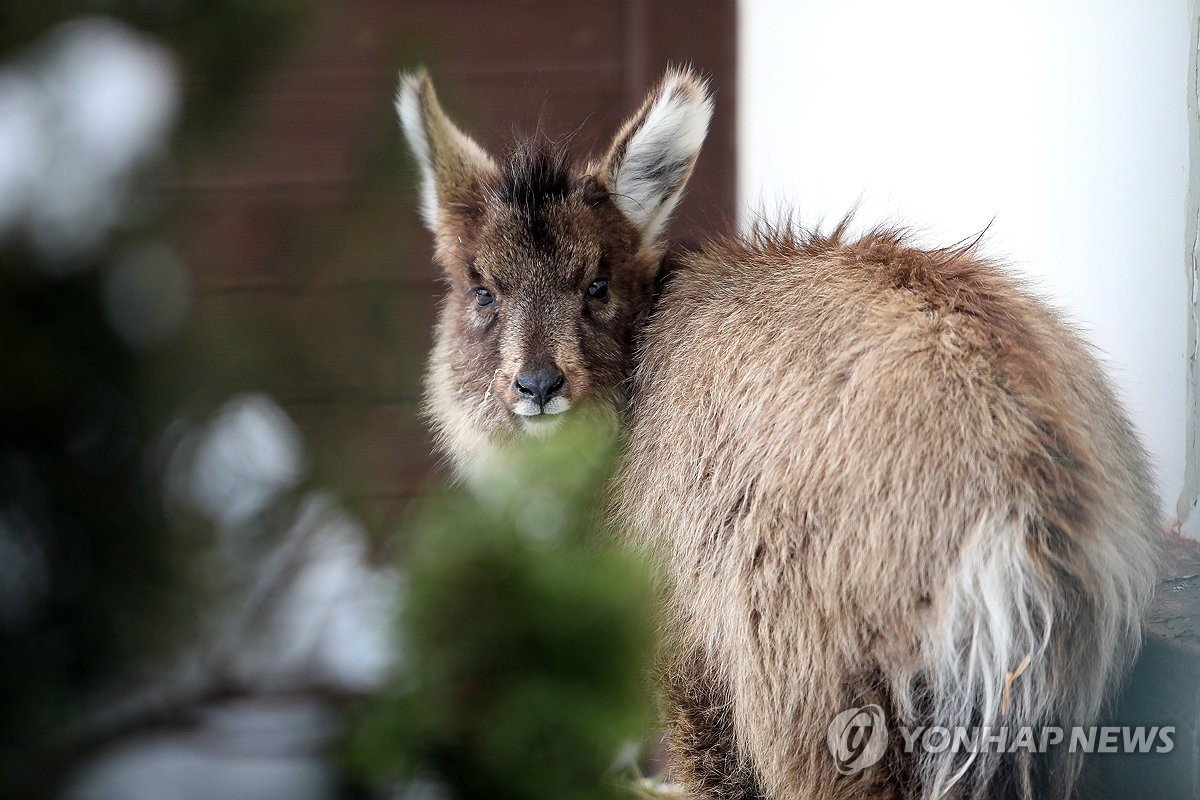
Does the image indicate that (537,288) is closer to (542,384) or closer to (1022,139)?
(542,384)

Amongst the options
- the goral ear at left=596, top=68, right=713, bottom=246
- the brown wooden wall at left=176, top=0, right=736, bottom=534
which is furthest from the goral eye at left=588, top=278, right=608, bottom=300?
the brown wooden wall at left=176, top=0, right=736, bottom=534

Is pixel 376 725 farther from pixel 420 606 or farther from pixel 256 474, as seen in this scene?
pixel 256 474

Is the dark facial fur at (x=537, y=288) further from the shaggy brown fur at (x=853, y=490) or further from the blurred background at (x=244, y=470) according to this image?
the blurred background at (x=244, y=470)

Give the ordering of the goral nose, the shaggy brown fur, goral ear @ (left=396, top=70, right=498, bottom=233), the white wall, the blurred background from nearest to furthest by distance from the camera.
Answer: the blurred background → the shaggy brown fur → the white wall → the goral nose → goral ear @ (left=396, top=70, right=498, bottom=233)

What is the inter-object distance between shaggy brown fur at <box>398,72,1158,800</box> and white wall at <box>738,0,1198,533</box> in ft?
1.37

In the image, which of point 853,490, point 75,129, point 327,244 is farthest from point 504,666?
point 853,490

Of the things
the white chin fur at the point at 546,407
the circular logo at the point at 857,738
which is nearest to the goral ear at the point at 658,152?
the white chin fur at the point at 546,407

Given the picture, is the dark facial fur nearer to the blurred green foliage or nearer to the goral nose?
the goral nose

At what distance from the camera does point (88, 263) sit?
0.74 meters

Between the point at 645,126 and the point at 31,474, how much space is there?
2.28 m

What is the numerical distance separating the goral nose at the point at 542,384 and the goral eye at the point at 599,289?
10.3 inches

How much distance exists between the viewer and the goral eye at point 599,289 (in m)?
2.79

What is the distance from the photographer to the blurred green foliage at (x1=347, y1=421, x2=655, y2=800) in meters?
0.80

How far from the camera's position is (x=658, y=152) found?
9.55 ft
